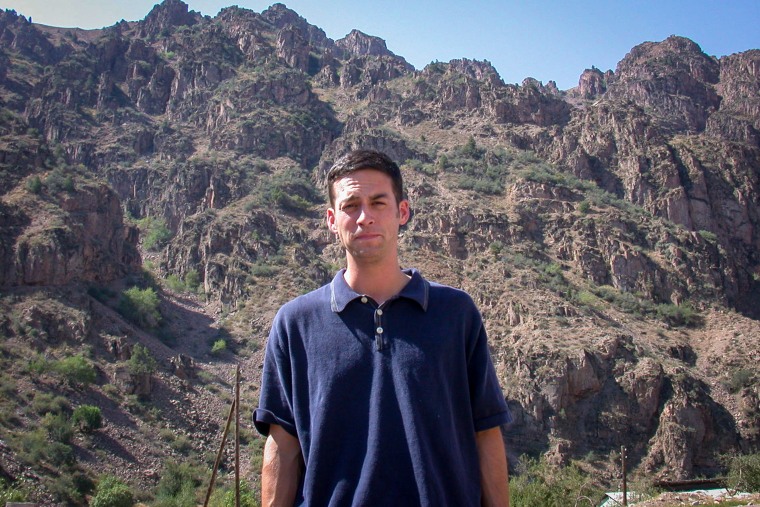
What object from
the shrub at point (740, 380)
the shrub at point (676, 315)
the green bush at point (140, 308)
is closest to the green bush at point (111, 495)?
the green bush at point (140, 308)

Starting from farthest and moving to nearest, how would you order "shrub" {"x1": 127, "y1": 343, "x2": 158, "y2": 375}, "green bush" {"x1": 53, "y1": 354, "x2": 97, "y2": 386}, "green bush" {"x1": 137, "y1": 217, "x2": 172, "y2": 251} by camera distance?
1. "green bush" {"x1": 137, "y1": 217, "x2": 172, "y2": 251}
2. "shrub" {"x1": 127, "y1": 343, "x2": 158, "y2": 375}
3. "green bush" {"x1": 53, "y1": 354, "x2": 97, "y2": 386}

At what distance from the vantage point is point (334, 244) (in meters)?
47.7

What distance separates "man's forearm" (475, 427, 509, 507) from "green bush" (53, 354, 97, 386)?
1172 inches

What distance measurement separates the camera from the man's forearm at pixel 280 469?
264 cm

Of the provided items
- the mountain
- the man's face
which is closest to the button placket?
the man's face

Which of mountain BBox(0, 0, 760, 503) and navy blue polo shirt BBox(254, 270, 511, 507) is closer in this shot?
navy blue polo shirt BBox(254, 270, 511, 507)

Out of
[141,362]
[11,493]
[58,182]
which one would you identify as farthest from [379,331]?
[58,182]

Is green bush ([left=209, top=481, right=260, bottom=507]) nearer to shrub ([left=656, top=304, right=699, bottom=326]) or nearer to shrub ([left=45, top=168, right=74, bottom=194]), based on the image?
shrub ([left=45, top=168, right=74, bottom=194])

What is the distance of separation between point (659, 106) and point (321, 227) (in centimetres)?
4983

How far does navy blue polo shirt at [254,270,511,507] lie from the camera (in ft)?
8.01

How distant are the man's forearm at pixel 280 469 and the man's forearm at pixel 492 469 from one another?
0.76m

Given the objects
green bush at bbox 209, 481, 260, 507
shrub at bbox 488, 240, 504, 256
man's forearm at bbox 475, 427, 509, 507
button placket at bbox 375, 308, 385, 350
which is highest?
shrub at bbox 488, 240, 504, 256

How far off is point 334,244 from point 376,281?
4510cm

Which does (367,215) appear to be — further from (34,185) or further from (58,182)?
(58,182)
